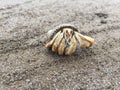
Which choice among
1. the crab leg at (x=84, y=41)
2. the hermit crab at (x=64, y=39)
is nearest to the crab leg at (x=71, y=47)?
the hermit crab at (x=64, y=39)

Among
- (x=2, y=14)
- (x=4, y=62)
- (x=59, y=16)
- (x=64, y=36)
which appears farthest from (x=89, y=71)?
(x=2, y=14)

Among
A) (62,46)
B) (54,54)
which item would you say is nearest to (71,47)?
(62,46)

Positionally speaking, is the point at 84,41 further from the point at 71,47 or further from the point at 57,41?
the point at 57,41

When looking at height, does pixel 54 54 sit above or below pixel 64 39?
below

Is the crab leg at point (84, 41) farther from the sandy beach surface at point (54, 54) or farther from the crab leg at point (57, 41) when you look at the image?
the crab leg at point (57, 41)

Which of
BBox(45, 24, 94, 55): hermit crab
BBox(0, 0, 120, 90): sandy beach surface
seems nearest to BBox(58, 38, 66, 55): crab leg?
BBox(45, 24, 94, 55): hermit crab

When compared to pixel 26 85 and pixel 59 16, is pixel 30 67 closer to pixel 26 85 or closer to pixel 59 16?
pixel 26 85

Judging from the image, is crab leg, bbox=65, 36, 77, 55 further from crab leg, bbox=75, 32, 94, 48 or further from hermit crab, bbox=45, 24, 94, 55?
crab leg, bbox=75, 32, 94, 48

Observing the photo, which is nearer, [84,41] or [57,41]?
[57,41]
